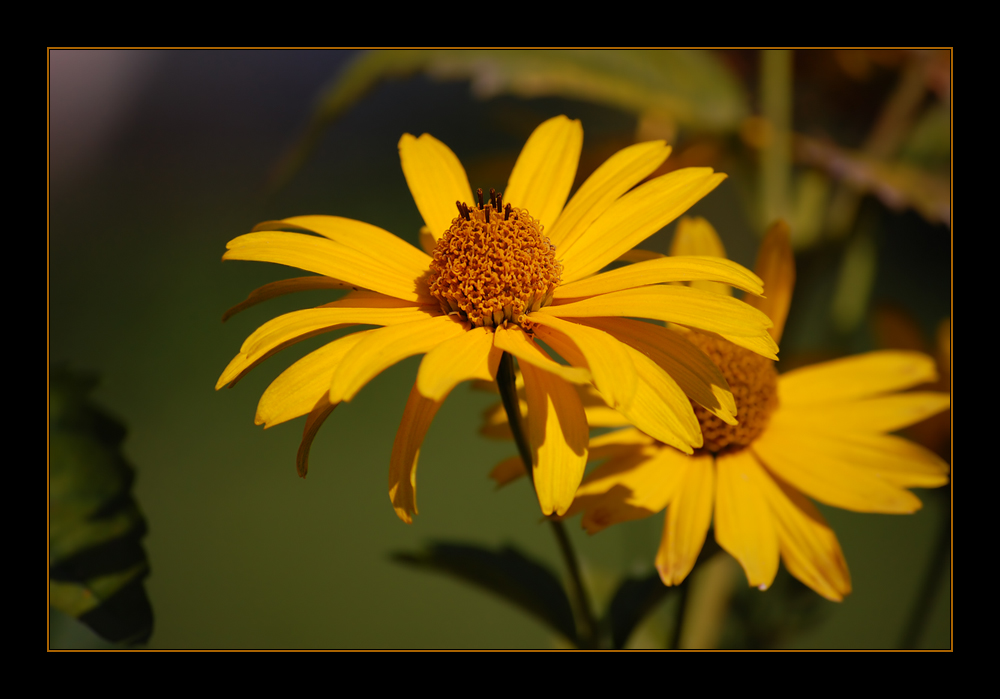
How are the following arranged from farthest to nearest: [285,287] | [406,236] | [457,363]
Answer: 1. [406,236]
2. [285,287]
3. [457,363]

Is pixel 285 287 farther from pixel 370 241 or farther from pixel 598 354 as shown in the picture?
pixel 598 354

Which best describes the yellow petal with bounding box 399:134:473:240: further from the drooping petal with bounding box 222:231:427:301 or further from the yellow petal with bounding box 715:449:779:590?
the yellow petal with bounding box 715:449:779:590

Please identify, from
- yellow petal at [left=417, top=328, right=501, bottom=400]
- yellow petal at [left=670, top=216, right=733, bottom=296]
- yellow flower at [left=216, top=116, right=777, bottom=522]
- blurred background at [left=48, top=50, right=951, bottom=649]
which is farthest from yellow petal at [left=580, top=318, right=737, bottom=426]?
blurred background at [left=48, top=50, right=951, bottom=649]

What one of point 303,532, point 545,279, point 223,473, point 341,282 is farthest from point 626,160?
point 223,473

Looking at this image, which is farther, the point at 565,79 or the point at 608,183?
the point at 565,79

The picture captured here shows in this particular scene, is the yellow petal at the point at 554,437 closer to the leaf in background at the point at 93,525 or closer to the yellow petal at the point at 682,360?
the yellow petal at the point at 682,360

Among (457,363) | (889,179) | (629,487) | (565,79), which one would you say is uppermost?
(565,79)

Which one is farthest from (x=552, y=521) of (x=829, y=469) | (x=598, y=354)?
(x=829, y=469)
